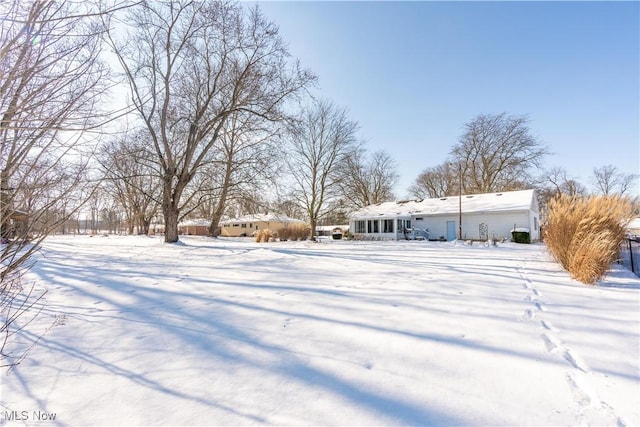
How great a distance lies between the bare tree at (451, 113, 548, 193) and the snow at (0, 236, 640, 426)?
28.1m

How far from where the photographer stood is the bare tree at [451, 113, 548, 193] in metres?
27.3

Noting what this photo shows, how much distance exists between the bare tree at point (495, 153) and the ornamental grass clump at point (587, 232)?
24.9 m

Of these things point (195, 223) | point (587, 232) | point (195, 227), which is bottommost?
point (195, 227)

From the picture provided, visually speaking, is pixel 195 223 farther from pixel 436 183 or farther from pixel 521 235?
pixel 521 235

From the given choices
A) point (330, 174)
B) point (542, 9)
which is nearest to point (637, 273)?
point (542, 9)

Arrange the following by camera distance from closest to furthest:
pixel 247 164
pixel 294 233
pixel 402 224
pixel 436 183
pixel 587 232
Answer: pixel 587 232
pixel 247 164
pixel 294 233
pixel 402 224
pixel 436 183

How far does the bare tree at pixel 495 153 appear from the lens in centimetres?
2731

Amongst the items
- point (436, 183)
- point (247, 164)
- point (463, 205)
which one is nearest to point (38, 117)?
point (247, 164)

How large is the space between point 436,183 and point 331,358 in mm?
38317

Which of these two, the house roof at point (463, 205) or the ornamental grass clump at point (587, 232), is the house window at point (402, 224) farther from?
the ornamental grass clump at point (587, 232)

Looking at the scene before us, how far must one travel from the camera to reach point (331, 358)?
2256 millimetres

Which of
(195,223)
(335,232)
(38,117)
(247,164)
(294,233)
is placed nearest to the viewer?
(38,117)

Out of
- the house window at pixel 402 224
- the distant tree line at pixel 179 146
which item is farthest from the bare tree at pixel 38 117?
the house window at pixel 402 224

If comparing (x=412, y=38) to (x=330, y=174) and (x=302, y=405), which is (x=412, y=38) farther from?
(x=330, y=174)
